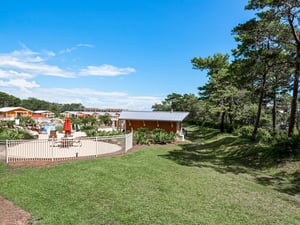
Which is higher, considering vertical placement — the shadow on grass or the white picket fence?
the white picket fence

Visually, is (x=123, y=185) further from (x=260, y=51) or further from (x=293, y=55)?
(x=293, y=55)

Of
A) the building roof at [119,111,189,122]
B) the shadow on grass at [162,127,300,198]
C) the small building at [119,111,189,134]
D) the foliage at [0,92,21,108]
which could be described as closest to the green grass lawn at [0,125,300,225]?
the shadow on grass at [162,127,300,198]

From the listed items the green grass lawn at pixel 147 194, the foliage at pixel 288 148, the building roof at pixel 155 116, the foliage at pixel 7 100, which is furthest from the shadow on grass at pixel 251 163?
the foliage at pixel 7 100

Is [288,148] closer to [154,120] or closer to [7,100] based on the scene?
[154,120]

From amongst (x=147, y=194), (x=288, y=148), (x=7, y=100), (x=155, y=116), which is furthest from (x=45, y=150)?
(x=7, y=100)

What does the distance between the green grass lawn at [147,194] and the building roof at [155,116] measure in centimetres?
1128

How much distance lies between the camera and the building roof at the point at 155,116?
19759mm

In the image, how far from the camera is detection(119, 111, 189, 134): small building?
784 inches

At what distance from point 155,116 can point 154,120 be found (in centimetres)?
53

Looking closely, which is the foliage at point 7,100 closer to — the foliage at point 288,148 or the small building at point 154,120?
the small building at point 154,120

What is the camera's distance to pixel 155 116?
67.8 feet

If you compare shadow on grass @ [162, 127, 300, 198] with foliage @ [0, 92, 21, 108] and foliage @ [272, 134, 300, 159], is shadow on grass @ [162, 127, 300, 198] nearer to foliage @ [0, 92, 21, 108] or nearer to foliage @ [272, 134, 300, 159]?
foliage @ [272, 134, 300, 159]

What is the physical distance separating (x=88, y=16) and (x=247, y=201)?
1466cm

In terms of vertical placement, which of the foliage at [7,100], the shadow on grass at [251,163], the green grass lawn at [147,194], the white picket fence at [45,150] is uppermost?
the foliage at [7,100]
